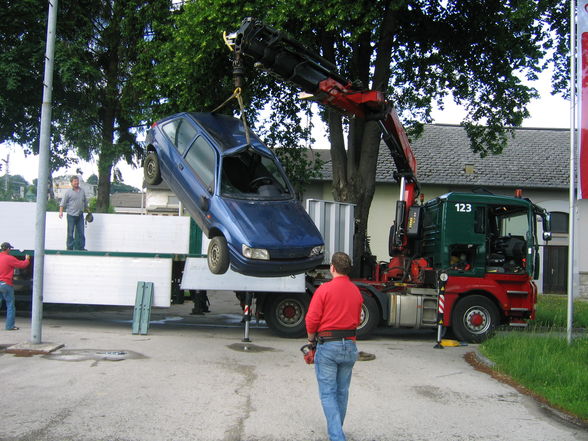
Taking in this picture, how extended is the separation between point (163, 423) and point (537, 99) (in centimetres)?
1458

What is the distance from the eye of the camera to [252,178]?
Answer: 10117 mm

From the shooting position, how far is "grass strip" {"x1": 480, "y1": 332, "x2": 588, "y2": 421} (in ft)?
23.2

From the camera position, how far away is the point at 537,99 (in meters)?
16.6

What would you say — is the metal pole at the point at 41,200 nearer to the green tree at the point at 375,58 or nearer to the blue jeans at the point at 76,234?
the blue jeans at the point at 76,234

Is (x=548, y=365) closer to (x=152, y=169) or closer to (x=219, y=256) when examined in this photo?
(x=219, y=256)

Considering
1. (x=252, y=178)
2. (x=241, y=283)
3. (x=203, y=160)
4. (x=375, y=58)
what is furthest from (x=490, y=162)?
(x=203, y=160)

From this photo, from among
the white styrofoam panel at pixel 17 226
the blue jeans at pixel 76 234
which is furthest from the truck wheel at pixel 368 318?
the white styrofoam panel at pixel 17 226

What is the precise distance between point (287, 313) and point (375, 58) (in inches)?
304

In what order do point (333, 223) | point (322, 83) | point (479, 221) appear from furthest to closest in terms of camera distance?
1. point (333, 223)
2. point (479, 221)
3. point (322, 83)

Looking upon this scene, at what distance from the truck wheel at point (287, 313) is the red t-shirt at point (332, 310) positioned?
621 centimetres

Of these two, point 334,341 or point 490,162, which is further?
point 490,162

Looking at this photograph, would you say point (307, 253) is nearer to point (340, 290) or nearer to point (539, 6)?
point (340, 290)

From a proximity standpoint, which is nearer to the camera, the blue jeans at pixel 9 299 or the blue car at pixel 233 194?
the blue car at pixel 233 194

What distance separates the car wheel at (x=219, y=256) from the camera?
8.84 metres
